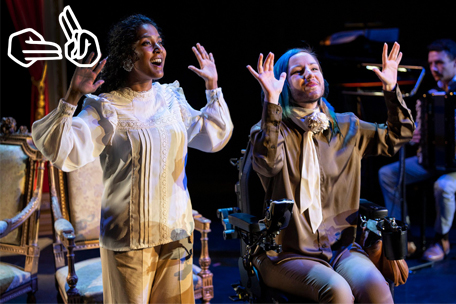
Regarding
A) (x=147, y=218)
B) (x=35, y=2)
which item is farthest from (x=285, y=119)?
(x=35, y=2)

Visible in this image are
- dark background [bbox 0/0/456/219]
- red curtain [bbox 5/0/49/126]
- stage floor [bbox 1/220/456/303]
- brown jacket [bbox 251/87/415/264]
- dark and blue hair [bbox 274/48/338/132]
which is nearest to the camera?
brown jacket [bbox 251/87/415/264]

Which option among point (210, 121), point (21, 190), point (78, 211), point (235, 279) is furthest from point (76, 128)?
point (235, 279)

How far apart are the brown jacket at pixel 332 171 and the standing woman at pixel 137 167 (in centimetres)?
39

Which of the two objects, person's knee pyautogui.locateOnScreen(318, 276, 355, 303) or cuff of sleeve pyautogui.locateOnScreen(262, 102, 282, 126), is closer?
person's knee pyautogui.locateOnScreen(318, 276, 355, 303)

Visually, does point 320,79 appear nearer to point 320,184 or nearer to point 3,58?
point 320,184

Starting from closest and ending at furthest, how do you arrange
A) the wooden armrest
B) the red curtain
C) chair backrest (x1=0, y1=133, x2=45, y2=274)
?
the wooden armrest < chair backrest (x1=0, y1=133, x2=45, y2=274) < the red curtain

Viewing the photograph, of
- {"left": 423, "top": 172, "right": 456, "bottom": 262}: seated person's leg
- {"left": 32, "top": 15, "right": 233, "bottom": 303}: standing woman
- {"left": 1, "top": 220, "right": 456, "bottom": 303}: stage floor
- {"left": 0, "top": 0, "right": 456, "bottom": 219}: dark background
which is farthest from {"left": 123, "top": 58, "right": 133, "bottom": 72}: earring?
{"left": 0, "top": 0, "right": 456, "bottom": 219}: dark background

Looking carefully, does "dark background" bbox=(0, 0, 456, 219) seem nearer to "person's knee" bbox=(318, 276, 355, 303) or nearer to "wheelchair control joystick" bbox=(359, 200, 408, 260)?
"wheelchair control joystick" bbox=(359, 200, 408, 260)

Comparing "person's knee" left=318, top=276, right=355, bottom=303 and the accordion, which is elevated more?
the accordion

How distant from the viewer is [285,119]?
7.34 feet

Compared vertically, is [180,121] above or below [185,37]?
below

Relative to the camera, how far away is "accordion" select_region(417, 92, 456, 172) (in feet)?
12.5

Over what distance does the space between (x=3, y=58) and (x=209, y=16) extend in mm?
2387

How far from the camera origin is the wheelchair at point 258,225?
195 centimetres
